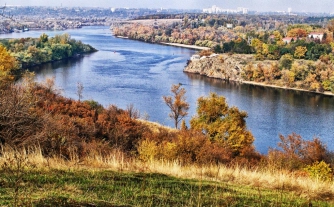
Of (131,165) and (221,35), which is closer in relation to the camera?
(131,165)

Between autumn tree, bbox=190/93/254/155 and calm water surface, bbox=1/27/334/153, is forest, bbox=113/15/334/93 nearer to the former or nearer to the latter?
calm water surface, bbox=1/27/334/153

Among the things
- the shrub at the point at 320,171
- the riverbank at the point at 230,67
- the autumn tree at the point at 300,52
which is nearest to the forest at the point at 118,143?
the shrub at the point at 320,171

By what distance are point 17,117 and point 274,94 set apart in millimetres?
17639

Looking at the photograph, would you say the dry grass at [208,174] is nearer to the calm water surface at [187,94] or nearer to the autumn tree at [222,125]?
the autumn tree at [222,125]

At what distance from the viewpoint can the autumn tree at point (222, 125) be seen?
8.83m

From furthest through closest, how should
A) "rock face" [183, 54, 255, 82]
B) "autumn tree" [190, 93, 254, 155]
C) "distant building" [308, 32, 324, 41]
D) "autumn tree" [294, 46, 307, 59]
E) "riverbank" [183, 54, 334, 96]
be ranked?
"distant building" [308, 32, 324, 41]
"autumn tree" [294, 46, 307, 59]
"rock face" [183, 54, 255, 82]
"riverbank" [183, 54, 334, 96]
"autumn tree" [190, 93, 254, 155]

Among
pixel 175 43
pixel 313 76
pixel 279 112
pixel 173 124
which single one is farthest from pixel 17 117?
pixel 175 43

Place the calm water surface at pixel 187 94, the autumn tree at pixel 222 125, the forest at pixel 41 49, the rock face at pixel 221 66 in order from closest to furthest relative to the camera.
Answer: the autumn tree at pixel 222 125 → the calm water surface at pixel 187 94 → the forest at pixel 41 49 → the rock face at pixel 221 66

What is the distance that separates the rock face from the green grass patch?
71.7 feet

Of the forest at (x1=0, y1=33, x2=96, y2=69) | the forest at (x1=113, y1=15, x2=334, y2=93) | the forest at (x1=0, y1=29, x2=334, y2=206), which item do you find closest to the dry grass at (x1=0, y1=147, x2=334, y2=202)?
the forest at (x1=0, y1=29, x2=334, y2=206)

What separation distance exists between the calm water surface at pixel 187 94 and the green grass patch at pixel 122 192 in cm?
850

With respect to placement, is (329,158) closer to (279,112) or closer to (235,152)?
(235,152)

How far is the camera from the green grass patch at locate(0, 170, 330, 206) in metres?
1.60

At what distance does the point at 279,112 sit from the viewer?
14711 mm
